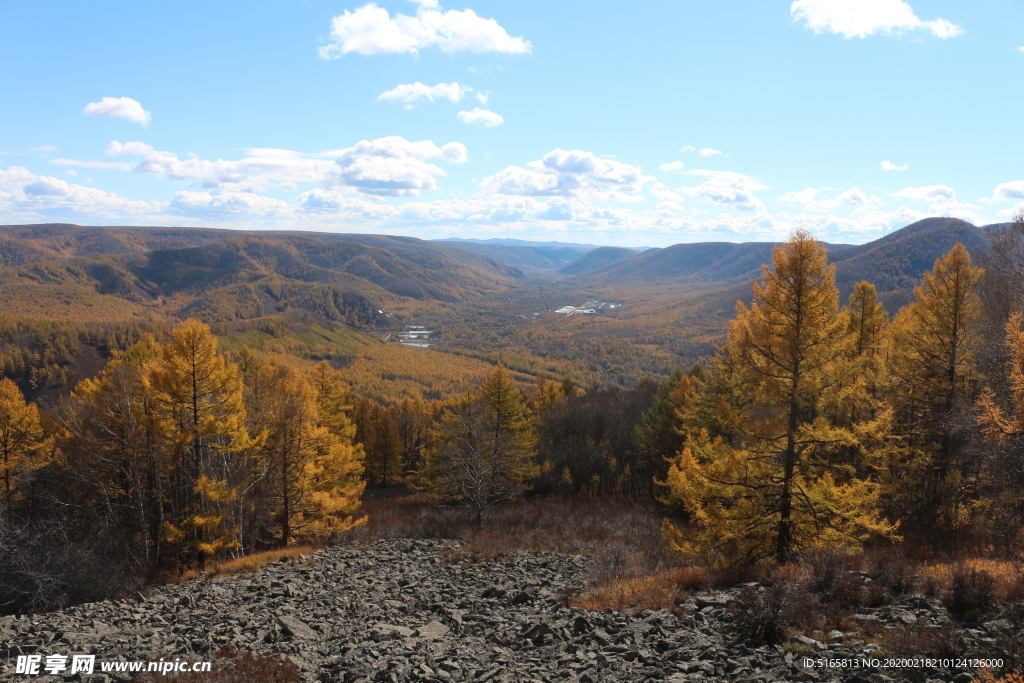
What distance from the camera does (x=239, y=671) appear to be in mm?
8078

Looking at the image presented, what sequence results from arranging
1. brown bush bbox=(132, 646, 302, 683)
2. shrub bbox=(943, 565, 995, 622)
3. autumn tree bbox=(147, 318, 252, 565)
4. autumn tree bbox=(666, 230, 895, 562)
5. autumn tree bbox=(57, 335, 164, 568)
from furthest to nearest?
autumn tree bbox=(57, 335, 164, 568)
autumn tree bbox=(147, 318, 252, 565)
autumn tree bbox=(666, 230, 895, 562)
shrub bbox=(943, 565, 995, 622)
brown bush bbox=(132, 646, 302, 683)

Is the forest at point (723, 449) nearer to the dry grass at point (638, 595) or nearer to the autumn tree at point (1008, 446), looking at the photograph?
the autumn tree at point (1008, 446)

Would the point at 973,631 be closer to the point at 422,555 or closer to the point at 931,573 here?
the point at 931,573

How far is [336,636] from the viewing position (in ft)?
33.3

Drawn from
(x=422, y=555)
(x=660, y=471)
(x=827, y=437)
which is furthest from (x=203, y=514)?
(x=660, y=471)

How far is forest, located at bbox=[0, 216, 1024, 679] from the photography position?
1171 cm

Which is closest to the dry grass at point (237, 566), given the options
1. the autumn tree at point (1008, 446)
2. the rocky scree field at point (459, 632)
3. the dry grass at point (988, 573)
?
the rocky scree field at point (459, 632)

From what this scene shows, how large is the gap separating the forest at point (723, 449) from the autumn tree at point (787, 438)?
0.05 meters

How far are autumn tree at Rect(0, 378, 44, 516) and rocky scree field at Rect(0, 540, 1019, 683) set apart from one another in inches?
555

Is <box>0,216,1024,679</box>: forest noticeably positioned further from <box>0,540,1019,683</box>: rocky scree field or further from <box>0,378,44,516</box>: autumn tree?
<box>0,540,1019,683</box>: rocky scree field

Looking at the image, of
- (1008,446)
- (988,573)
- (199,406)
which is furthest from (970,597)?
(199,406)

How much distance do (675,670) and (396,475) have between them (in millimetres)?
47756

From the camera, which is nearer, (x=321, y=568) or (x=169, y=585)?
(x=169, y=585)

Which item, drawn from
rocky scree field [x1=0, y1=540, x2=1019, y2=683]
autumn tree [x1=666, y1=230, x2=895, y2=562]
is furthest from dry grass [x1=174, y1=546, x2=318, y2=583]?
autumn tree [x1=666, y1=230, x2=895, y2=562]
